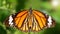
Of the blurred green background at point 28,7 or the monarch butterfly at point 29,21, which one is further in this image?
the blurred green background at point 28,7

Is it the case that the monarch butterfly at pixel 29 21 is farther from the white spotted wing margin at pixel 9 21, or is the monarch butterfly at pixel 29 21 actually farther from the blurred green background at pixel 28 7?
the blurred green background at pixel 28 7

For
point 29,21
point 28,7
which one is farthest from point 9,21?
point 28,7

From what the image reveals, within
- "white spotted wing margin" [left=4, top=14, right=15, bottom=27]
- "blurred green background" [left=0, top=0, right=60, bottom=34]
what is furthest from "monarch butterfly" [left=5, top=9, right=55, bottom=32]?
"blurred green background" [left=0, top=0, right=60, bottom=34]

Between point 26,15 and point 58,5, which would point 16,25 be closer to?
point 26,15

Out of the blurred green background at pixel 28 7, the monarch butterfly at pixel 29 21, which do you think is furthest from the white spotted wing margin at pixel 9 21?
the blurred green background at pixel 28 7

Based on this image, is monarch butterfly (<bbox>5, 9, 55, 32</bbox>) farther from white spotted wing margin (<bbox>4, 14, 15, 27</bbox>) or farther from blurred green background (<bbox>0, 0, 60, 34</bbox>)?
blurred green background (<bbox>0, 0, 60, 34</bbox>)

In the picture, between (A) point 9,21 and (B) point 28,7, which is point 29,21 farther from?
(B) point 28,7
